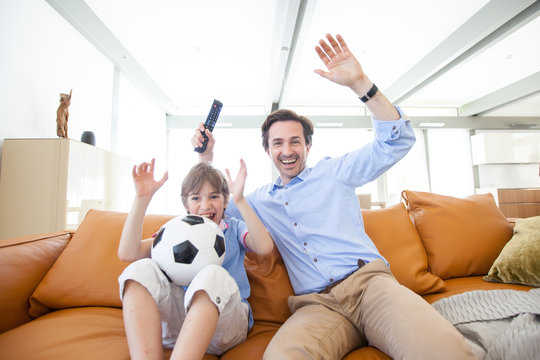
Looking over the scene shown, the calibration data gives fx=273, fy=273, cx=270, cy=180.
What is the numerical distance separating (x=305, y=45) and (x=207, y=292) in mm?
3849

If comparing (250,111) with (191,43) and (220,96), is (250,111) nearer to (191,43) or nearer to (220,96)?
(220,96)

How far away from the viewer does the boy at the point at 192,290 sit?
74 centimetres

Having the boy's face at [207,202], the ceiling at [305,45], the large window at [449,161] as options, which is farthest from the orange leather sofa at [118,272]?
the large window at [449,161]

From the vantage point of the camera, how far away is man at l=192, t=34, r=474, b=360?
784mm

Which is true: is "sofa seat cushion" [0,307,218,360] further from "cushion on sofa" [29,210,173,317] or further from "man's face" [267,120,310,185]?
"man's face" [267,120,310,185]

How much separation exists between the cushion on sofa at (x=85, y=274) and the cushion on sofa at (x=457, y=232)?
139cm

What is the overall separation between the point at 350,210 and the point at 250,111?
17.6 feet

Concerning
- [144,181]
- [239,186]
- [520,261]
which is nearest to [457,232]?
[520,261]

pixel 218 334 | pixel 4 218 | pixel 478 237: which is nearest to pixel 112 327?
pixel 218 334

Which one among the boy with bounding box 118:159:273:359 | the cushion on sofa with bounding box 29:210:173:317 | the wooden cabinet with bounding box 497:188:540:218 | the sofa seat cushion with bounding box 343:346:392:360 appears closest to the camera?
the boy with bounding box 118:159:273:359

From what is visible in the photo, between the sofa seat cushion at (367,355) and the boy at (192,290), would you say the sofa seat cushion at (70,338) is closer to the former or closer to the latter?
the boy at (192,290)

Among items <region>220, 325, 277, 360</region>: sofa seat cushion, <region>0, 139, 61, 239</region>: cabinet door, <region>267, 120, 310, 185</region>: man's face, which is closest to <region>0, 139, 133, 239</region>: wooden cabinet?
<region>0, 139, 61, 239</region>: cabinet door

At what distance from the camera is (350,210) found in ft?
3.94

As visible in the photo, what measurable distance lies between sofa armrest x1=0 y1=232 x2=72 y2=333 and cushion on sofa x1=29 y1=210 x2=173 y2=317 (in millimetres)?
35
